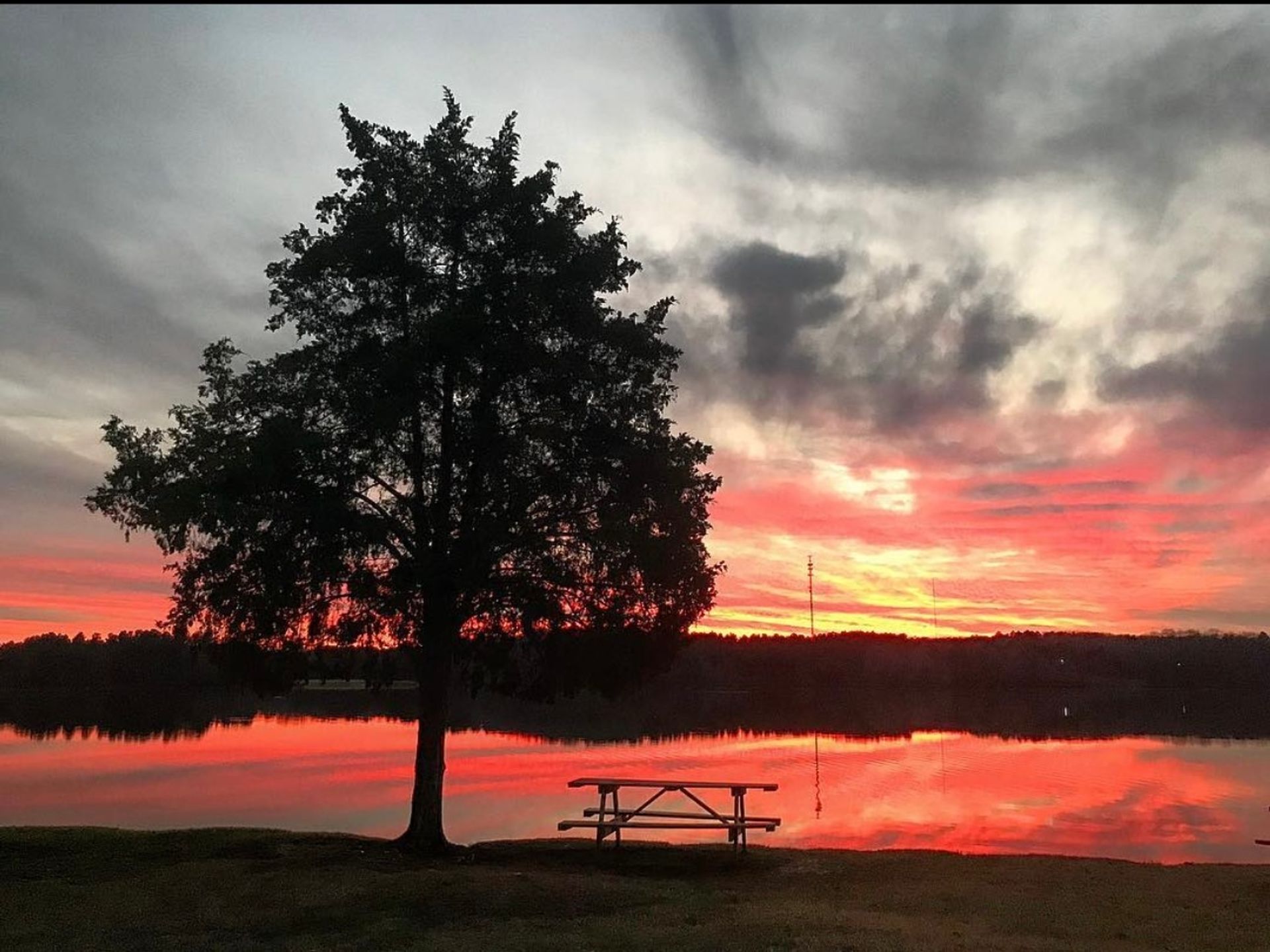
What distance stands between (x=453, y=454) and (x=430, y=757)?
506cm

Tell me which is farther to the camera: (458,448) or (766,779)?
(766,779)

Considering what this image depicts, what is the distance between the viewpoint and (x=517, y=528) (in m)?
15.8

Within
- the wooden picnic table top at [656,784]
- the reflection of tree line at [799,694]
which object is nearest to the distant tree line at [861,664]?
the reflection of tree line at [799,694]

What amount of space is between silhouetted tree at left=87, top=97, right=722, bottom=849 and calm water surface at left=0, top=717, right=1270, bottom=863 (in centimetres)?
954

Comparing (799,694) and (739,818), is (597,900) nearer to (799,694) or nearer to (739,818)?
(739,818)

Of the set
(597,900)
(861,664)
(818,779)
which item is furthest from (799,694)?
(597,900)

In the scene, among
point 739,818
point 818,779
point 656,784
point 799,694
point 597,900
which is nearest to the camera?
point 597,900

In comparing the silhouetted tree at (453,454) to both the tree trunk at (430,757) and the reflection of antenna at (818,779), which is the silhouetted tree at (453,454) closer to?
the tree trunk at (430,757)

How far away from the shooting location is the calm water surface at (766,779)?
25375mm

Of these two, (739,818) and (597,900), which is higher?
(739,818)

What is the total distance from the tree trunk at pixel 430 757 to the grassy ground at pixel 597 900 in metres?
0.52

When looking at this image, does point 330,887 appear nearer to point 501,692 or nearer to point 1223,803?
point 501,692

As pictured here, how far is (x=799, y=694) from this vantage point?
389 feet

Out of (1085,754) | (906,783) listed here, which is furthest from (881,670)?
(906,783)
